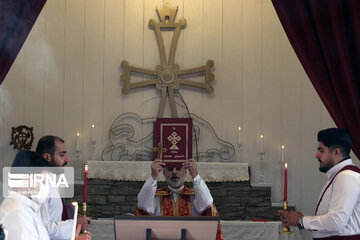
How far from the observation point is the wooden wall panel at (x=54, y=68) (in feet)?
23.5

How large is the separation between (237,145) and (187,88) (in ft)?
2.68

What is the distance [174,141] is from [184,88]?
2371mm

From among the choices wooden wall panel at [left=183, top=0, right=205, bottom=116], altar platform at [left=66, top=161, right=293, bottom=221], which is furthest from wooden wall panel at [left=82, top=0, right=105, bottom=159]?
wooden wall panel at [left=183, top=0, right=205, bottom=116]

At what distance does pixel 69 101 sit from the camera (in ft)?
23.6

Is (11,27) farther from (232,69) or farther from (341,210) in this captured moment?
(341,210)

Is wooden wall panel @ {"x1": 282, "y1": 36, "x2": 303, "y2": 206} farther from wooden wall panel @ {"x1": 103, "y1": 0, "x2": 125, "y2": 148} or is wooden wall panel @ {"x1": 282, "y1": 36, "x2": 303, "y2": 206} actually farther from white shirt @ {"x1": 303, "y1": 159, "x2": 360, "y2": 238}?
white shirt @ {"x1": 303, "y1": 159, "x2": 360, "y2": 238}

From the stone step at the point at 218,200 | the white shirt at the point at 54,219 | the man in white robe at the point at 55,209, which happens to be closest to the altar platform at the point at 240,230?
the stone step at the point at 218,200

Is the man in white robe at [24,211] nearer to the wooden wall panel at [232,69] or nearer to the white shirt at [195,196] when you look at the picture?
the white shirt at [195,196]

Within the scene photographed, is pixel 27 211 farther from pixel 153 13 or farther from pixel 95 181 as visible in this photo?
pixel 153 13

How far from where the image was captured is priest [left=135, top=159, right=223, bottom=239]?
4699 mm

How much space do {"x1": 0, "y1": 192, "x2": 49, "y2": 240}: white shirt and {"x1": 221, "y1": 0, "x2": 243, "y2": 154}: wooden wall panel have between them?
3.68m

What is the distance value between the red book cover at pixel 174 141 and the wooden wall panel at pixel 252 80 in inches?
88.5

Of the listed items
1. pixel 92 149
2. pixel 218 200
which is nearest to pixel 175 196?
pixel 218 200

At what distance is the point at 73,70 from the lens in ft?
23.6
